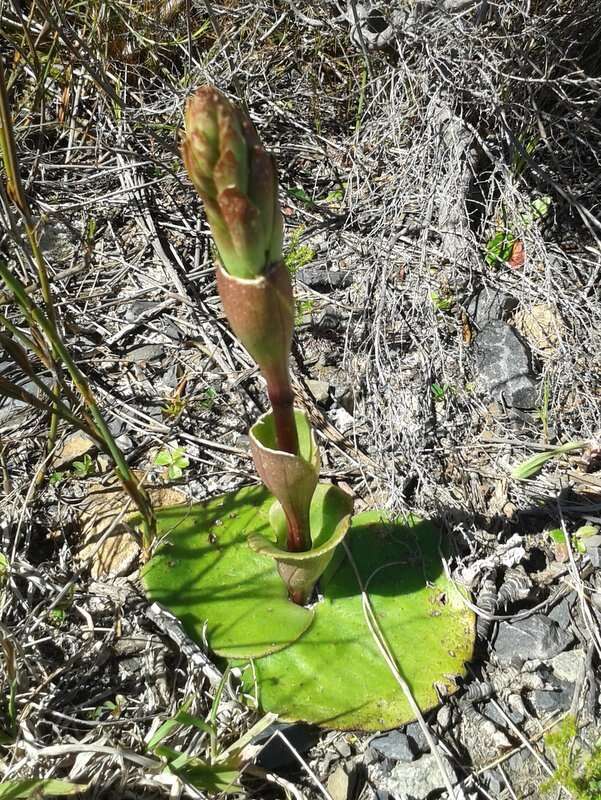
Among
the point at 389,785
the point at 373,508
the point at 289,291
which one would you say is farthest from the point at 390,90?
the point at 389,785

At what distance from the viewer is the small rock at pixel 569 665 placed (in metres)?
1.67

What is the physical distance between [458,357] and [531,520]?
0.58 metres

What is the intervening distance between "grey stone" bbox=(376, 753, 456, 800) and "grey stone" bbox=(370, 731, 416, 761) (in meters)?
0.02

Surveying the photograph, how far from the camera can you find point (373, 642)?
1.67 metres

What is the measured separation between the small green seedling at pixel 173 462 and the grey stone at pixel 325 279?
2.65ft

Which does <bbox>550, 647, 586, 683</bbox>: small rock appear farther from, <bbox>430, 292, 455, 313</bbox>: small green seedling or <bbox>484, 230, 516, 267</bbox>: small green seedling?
<bbox>484, 230, 516, 267</bbox>: small green seedling

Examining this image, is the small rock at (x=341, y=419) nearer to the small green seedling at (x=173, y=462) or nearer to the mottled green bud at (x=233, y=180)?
the small green seedling at (x=173, y=462)

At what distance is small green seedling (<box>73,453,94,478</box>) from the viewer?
6.77ft

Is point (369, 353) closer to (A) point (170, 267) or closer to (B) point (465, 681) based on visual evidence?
(A) point (170, 267)

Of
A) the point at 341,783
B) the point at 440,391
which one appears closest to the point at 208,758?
the point at 341,783

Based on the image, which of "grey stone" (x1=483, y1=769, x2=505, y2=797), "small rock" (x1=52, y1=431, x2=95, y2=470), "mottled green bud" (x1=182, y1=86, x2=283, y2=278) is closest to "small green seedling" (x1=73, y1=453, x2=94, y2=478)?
"small rock" (x1=52, y1=431, x2=95, y2=470)

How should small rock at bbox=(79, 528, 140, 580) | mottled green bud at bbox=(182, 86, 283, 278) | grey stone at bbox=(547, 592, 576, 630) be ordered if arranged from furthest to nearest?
small rock at bbox=(79, 528, 140, 580) < grey stone at bbox=(547, 592, 576, 630) < mottled green bud at bbox=(182, 86, 283, 278)

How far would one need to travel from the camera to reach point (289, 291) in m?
1.09

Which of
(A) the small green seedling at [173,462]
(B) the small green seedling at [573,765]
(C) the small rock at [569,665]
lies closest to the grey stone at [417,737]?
(B) the small green seedling at [573,765]
